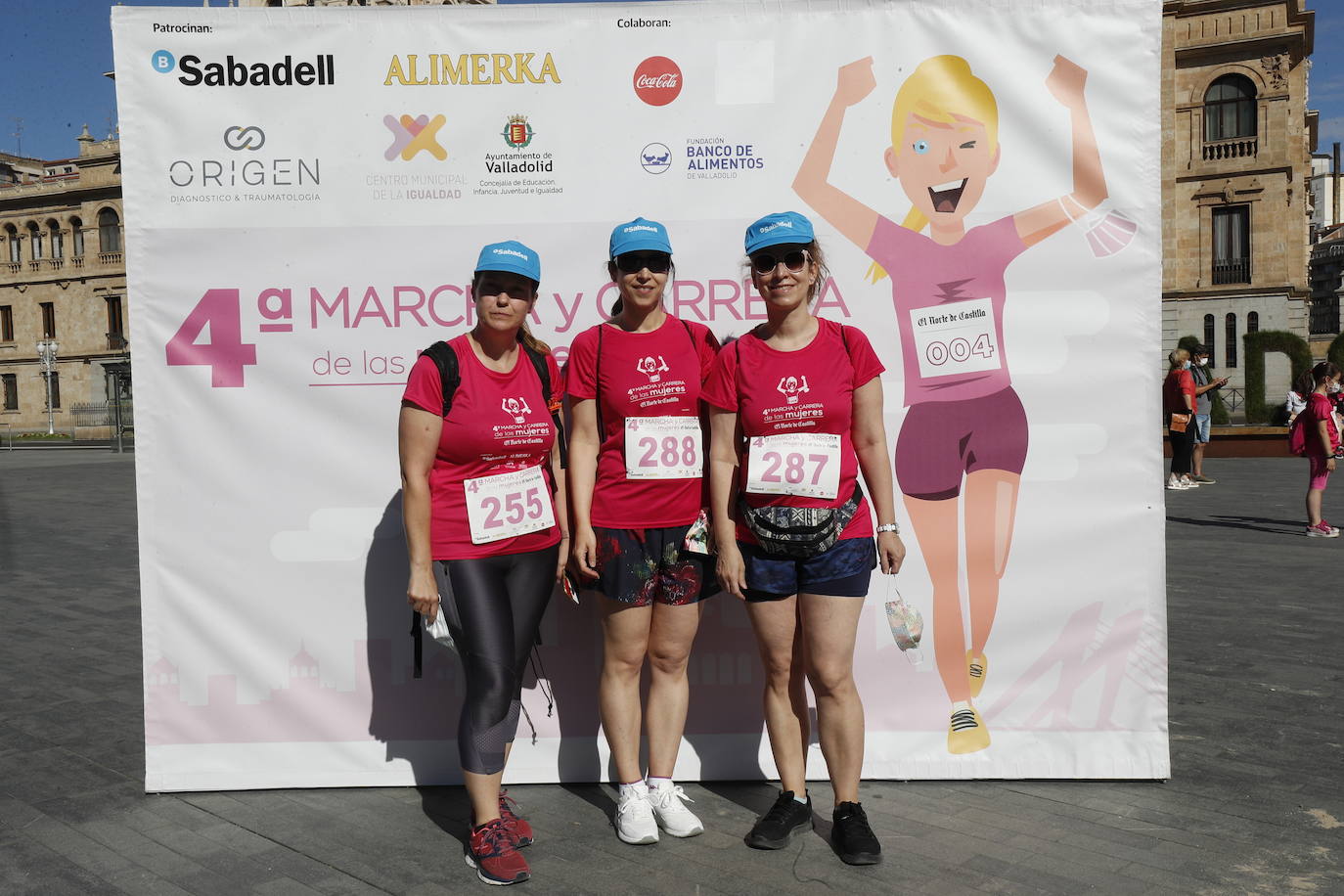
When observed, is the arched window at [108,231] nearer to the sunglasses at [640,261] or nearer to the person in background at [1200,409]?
the person in background at [1200,409]

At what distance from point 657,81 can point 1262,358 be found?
23543 mm

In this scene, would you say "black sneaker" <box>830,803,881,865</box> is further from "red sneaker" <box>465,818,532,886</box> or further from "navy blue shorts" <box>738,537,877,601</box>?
"red sneaker" <box>465,818,532,886</box>

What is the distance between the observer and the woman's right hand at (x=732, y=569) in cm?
346

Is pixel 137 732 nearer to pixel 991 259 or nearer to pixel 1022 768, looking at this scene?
pixel 1022 768

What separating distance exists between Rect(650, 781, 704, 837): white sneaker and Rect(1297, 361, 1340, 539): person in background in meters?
9.08

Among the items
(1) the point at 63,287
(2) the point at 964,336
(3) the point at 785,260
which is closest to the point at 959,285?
(2) the point at 964,336

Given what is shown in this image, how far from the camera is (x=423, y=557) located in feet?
11.1

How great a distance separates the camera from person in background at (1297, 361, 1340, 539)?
10.3 m

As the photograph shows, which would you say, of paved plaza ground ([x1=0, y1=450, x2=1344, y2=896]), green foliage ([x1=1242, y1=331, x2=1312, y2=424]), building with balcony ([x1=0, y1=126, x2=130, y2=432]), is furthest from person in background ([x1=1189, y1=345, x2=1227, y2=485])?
building with balcony ([x1=0, y1=126, x2=130, y2=432])

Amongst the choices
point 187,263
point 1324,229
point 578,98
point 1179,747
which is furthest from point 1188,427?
point 1324,229

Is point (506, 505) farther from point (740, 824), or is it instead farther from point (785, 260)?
point (740, 824)

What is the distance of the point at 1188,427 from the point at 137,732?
13665 millimetres

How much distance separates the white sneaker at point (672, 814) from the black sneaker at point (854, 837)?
1.58 ft

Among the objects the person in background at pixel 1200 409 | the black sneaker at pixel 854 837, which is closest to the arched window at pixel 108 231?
the person in background at pixel 1200 409
